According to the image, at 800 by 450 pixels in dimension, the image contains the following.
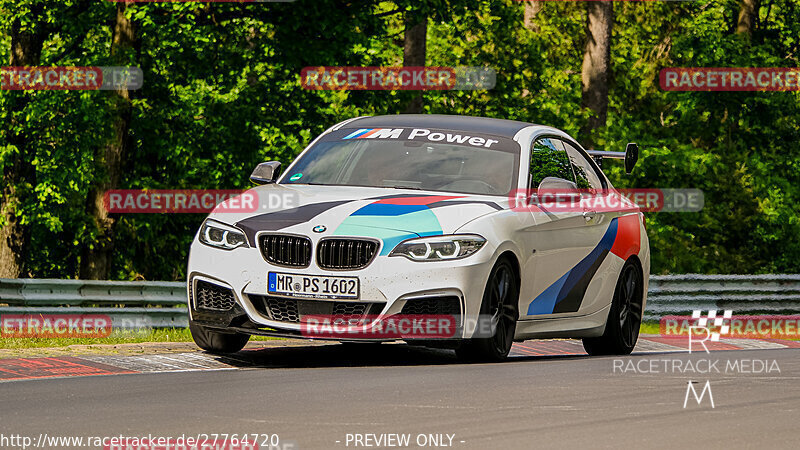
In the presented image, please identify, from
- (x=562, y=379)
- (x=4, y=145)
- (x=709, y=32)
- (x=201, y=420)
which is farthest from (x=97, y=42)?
(x=201, y=420)

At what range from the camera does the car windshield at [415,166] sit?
38.0 feet

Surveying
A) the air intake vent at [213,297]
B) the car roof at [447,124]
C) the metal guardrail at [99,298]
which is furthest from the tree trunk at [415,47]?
the air intake vent at [213,297]

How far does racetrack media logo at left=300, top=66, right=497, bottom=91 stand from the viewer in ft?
90.7

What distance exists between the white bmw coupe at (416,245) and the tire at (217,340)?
1 cm

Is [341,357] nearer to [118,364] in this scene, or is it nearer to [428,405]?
[118,364]

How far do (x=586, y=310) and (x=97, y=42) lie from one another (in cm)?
1740

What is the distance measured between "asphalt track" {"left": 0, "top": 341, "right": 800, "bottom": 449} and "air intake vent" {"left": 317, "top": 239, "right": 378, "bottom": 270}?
714 mm

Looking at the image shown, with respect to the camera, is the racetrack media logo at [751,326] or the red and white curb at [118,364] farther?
the racetrack media logo at [751,326]

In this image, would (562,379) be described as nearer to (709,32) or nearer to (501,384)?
(501,384)

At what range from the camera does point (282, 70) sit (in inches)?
1097

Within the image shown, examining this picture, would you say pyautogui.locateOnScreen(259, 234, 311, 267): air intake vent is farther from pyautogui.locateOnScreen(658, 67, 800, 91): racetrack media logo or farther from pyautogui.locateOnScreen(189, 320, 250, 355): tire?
pyautogui.locateOnScreen(658, 67, 800, 91): racetrack media logo

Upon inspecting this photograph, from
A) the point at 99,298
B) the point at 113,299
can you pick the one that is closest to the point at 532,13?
the point at 113,299

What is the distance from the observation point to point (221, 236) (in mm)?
10703

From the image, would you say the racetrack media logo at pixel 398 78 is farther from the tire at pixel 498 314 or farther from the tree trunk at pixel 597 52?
the tire at pixel 498 314
